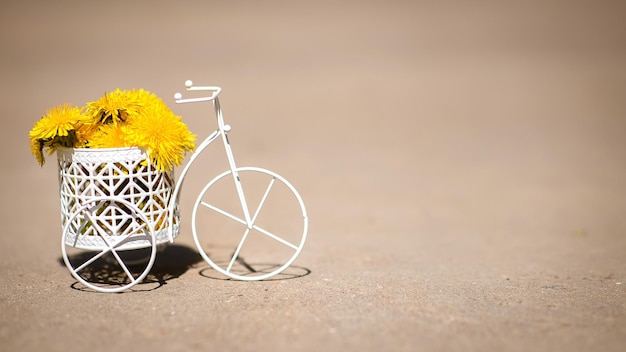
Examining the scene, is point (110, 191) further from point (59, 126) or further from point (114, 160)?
point (59, 126)

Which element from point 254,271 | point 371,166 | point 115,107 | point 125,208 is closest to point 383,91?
point 371,166

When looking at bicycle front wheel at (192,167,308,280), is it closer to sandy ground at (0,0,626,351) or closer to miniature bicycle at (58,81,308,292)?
miniature bicycle at (58,81,308,292)

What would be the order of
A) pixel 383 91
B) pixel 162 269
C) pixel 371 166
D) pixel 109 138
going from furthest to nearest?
pixel 383 91 < pixel 371 166 < pixel 162 269 < pixel 109 138

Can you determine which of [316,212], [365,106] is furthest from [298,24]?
[316,212]

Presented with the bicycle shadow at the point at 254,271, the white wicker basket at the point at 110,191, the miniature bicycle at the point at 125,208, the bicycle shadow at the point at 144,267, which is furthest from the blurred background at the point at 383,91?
the white wicker basket at the point at 110,191

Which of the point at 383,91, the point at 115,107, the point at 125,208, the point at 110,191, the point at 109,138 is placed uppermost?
the point at 383,91

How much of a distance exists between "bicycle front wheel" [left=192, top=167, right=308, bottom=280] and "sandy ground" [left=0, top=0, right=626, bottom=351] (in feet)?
0.92

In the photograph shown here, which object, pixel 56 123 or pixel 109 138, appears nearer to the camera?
pixel 56 123

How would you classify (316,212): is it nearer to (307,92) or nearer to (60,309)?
(60,309)

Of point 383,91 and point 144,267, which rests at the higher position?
point 383,91

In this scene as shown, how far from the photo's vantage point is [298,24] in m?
25.2

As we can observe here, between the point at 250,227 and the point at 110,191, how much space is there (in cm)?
106

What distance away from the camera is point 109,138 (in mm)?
4711

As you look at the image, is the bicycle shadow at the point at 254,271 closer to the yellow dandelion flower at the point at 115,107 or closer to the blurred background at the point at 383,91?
the yellow dandelion flower at the point at 115,107
